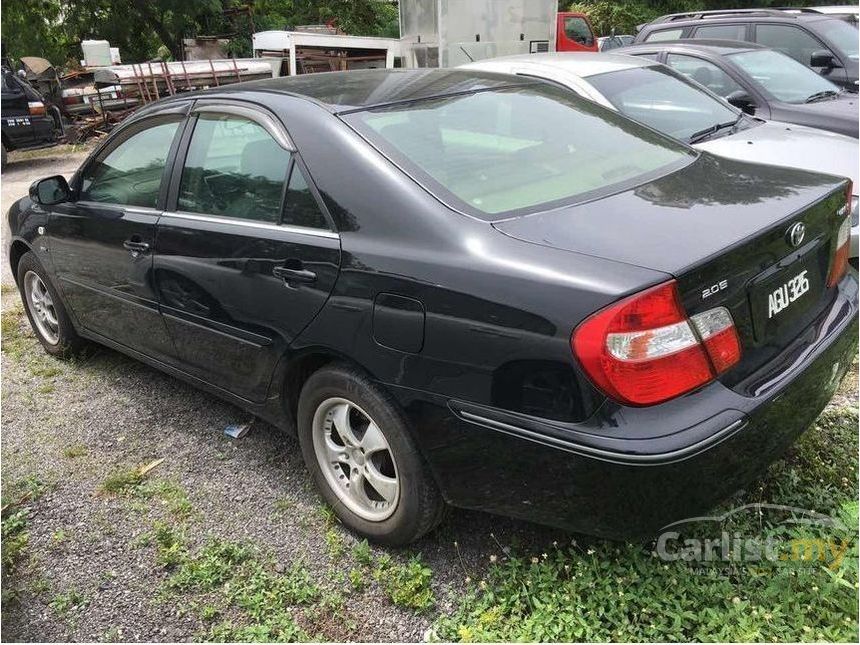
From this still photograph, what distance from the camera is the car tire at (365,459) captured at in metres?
2.40

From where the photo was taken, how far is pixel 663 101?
554 cm

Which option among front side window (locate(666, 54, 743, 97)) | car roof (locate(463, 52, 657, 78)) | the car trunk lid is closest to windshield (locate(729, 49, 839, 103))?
front side window (locate(666, 54, 743, 97))

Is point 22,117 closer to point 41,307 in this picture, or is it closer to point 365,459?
point 41,307

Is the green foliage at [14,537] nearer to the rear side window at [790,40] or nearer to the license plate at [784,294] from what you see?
the license plate at [784,294]

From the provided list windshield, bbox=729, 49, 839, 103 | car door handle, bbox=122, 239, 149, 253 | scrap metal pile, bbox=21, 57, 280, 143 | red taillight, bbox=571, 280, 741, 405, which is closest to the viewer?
red taillight, bbox=571, 280, 741, 405

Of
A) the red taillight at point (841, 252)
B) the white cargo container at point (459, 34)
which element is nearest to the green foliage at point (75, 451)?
the red taillight at point (841, 252)

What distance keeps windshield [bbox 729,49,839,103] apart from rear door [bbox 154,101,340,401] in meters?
5.30

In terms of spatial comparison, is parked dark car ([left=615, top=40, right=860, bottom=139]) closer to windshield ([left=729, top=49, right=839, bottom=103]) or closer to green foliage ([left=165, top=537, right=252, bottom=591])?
windshield ([left=729, top=49, right=839, bottom=103])

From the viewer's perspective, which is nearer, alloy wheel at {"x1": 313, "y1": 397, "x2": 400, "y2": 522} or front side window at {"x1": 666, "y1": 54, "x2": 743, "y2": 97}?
alloy wheel at {"x1": 313, "y1": 397, "x2": 400, "y2": 522}

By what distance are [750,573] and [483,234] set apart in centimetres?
137

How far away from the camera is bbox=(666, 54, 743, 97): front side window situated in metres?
6.57

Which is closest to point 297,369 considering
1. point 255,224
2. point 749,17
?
point 255,224

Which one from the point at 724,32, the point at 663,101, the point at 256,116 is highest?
the point at 724,32

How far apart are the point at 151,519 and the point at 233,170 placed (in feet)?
4.81
